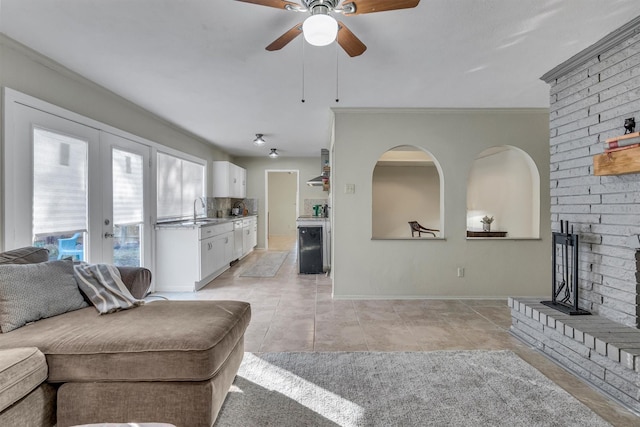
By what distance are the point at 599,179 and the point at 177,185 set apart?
537cm

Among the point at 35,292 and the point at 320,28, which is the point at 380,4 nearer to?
the point at 320,28

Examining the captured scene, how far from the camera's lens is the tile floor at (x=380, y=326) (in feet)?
7.84

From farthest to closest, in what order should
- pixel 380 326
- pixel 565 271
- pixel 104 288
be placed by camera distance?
pixel 380 326 → pixel 565 271 → pixel 104 288

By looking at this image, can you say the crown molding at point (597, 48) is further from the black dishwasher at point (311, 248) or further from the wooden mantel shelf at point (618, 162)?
the black dishwasher at point (311, 248)

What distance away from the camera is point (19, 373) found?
53.9 inches

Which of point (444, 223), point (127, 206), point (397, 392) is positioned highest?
point (127, 206)

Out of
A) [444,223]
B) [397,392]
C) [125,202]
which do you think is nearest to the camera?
[397,392]

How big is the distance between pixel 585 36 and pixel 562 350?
2310 millimetres

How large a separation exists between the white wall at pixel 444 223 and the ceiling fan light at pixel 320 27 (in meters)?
2.41

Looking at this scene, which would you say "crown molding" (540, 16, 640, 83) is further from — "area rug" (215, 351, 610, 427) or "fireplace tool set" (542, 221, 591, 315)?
"area rug" (215, 351, 610, 427)

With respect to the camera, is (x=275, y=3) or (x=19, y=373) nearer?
(x=19, y=373)

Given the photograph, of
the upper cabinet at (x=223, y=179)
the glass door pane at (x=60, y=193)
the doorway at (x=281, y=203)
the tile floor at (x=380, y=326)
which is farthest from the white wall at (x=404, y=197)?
the glass door pane at (x=60, y=193)

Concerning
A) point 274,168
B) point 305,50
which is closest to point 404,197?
point 274,168

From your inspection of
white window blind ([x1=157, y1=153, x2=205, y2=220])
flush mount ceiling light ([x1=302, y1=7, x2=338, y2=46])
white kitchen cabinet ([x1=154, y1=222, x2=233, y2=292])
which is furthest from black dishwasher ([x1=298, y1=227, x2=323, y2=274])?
flush mount ceiling light ([x1=302, y1=7, x2=338, y2=46])
